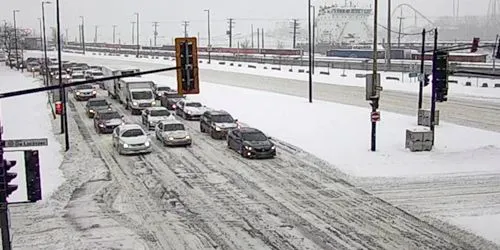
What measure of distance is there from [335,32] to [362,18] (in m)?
10.4

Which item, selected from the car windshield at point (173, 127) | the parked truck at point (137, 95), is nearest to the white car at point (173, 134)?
the car windshield at point (173, 127)

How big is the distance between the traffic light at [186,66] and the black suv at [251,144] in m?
14.1

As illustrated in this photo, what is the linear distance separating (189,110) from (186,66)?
27.5m

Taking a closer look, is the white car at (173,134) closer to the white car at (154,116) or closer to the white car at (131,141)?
the white car at (131,141)

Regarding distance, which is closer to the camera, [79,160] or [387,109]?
[79,160]

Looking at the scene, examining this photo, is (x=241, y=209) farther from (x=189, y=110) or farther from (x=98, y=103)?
(x=98, y=103)

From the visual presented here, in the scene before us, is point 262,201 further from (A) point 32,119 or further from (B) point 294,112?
(A) point 32,119

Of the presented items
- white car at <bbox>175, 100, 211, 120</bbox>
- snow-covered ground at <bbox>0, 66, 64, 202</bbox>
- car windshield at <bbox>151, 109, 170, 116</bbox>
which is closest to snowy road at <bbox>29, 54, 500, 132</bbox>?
white car at <bbox>175, 100, 211, 120</bbox>

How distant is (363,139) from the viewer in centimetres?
3159

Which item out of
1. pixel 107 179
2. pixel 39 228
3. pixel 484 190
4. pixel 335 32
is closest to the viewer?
pixel 39 228

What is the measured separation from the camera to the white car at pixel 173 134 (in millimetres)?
30584

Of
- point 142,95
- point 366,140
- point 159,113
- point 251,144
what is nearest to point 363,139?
point 366,140

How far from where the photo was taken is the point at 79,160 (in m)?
27.5

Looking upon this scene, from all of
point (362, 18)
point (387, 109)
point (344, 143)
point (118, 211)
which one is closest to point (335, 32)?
point (362, 18)
